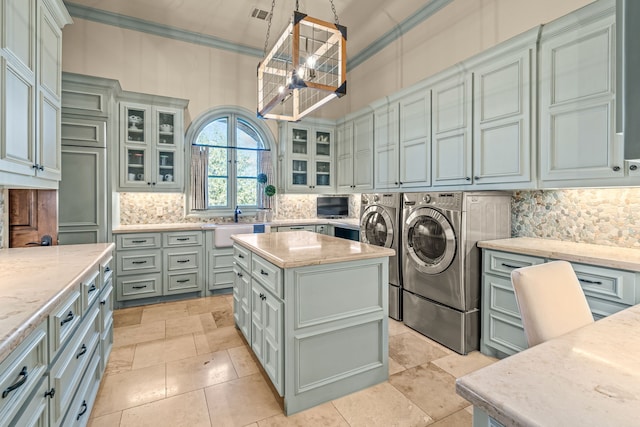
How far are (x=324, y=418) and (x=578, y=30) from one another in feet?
10.3

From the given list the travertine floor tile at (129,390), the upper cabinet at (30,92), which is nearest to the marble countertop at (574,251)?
the travertine floor tile at (129,390)

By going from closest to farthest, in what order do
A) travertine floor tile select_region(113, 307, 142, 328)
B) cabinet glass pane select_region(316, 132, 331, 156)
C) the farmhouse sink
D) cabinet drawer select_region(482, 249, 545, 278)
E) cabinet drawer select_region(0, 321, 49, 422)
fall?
1. cabinet drawer select_region(0, 321, 49, 422)
2. cabinet drawer select_region(482, 249, 545, 278)
3. travertine floor tile select_region(113, 307, 142, 328)
4. the farmhouse sink
5. cabinet glass pane select_region(316, 132, 331, 156)

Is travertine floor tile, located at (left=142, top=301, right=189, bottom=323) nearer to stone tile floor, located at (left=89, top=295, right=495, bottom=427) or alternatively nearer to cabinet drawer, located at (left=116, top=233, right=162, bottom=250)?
stone tile floor, located at (left=89, top=295, right=495, bottom=427)

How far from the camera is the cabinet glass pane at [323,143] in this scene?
524 centimetres

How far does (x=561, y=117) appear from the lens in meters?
2.28

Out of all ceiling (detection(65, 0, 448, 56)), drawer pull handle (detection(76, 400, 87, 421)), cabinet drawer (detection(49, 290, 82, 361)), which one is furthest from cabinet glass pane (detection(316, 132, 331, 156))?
drawer pull handle (detection(76, 400, 87, 421))

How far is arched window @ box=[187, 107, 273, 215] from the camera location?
4562 mm

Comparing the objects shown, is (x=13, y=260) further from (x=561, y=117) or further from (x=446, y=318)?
(x=561, y=117)

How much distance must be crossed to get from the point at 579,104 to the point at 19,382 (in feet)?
10.9

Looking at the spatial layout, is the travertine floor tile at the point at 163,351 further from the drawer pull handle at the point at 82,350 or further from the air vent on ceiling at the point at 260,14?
the air vent on ceiling at the point at 260,14

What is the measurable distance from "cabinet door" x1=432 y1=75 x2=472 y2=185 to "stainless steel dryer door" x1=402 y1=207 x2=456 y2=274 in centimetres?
51

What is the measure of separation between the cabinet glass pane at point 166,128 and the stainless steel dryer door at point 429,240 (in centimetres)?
338

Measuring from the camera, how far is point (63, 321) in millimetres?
1323

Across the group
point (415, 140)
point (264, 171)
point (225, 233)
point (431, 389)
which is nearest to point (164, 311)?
point (225, 233)
